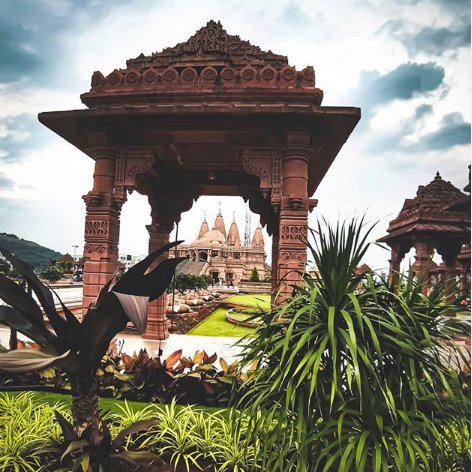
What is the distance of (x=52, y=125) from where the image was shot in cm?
611

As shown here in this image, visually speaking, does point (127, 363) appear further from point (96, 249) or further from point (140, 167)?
point (140, 167)

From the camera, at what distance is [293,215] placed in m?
5.75

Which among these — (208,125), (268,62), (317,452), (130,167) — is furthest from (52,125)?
(317,452)

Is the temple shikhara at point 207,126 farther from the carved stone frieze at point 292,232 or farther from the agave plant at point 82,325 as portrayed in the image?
the agave plant at point 82,325

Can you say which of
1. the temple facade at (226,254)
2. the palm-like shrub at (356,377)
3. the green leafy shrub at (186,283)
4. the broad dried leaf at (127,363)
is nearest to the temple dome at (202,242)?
the temple facade at (226,254)

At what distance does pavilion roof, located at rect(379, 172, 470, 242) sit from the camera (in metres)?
13.2

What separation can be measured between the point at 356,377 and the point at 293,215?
3.83 metres

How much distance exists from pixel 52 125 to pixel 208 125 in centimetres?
250

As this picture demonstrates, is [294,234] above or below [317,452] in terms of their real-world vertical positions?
above

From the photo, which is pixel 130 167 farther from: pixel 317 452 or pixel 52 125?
pixel 317 452

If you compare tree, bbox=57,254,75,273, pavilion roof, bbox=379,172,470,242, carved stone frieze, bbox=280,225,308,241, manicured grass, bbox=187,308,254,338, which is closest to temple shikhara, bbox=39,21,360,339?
carved stone frieze, bbox=280,225,308,241

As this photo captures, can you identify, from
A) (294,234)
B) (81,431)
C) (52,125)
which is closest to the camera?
(81,431)

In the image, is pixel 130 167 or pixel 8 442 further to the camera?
pixel 130 167

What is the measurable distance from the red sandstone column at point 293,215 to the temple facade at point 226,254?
144 ft
